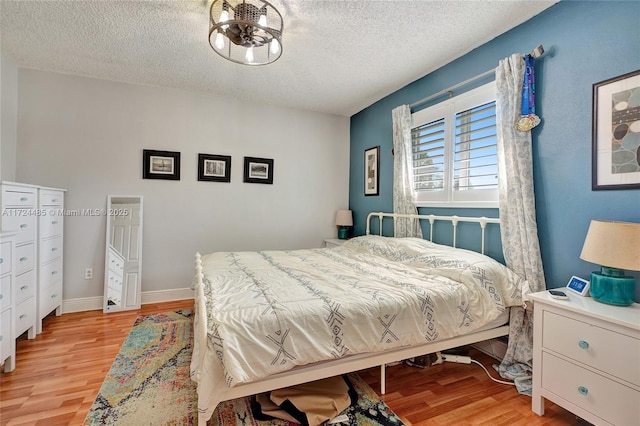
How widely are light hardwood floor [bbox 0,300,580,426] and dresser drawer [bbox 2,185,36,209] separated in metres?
1.16

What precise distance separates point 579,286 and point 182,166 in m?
3.86

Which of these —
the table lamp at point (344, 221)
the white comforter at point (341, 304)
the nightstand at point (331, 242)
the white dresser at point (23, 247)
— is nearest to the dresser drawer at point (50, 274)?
the white dresser at point (23, 247)

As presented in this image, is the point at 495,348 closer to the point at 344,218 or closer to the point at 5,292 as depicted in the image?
the point at 344,218

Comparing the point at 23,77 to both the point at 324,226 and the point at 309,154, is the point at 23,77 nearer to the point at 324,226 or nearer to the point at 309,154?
the point at 309,154

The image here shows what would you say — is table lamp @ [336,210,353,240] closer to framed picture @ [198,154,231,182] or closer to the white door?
framed picture @ [198,154,231,182]

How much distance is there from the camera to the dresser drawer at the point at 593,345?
1269 mm

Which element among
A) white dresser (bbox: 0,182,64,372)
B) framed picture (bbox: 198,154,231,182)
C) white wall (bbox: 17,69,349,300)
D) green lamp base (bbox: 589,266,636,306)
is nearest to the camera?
green lamp base (bbox: 589,266,636,306)

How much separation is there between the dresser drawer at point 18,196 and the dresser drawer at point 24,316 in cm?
78

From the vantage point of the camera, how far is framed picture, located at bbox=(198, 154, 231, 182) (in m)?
3.60

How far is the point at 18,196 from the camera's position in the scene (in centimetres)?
224

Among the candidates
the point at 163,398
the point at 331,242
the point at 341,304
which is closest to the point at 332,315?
the point at 341,304

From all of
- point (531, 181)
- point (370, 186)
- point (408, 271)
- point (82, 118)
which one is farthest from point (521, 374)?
point (82, 118)

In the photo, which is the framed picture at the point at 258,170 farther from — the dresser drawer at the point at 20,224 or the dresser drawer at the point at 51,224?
the dresser drawer at the point at 20,224

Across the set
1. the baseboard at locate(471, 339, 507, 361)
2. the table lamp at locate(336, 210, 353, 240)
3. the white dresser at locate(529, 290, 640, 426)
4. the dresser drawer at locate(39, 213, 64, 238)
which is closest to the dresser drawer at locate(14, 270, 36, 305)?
the dresser drawer at locate(39, 213, 64, 238)
